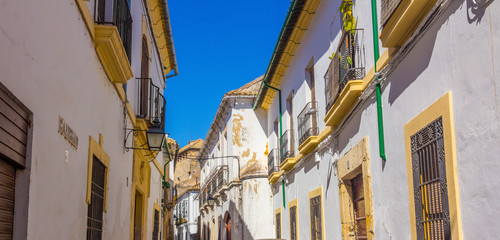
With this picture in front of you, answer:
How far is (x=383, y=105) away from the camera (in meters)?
6.70

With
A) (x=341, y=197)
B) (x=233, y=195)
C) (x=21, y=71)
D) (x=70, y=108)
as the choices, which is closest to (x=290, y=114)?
(x=341, y=197)

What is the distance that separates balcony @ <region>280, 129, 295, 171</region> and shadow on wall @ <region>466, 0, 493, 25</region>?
29.7 feet

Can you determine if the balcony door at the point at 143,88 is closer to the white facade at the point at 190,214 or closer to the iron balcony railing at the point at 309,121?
the iron balcony railing at the point at 309,121

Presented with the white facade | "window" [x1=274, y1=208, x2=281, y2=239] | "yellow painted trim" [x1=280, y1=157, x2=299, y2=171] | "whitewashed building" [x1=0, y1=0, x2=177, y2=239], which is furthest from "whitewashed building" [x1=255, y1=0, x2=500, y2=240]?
the white facade

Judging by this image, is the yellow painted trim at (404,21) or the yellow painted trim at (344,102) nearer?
the yellow painted trim at (404,21)

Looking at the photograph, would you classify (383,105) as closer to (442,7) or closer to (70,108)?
(442,7)

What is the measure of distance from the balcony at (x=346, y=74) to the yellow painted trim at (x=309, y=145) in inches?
64.3

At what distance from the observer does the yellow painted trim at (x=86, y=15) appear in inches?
202

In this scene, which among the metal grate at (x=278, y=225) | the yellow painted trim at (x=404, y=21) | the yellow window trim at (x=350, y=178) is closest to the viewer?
the yellow painted trim at (x=404, y=21)

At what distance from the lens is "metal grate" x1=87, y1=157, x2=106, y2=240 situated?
6141 millimetres

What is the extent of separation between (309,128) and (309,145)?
0.34 meters

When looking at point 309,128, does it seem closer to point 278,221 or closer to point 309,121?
point 309,121

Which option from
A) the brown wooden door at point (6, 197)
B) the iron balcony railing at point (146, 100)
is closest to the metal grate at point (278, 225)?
the iron balcony railing at point (146, 100)

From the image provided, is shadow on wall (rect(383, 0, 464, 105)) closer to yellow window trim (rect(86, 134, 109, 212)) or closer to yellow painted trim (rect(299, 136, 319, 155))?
yellow window trim (rect(86, 134, 109, 212))
